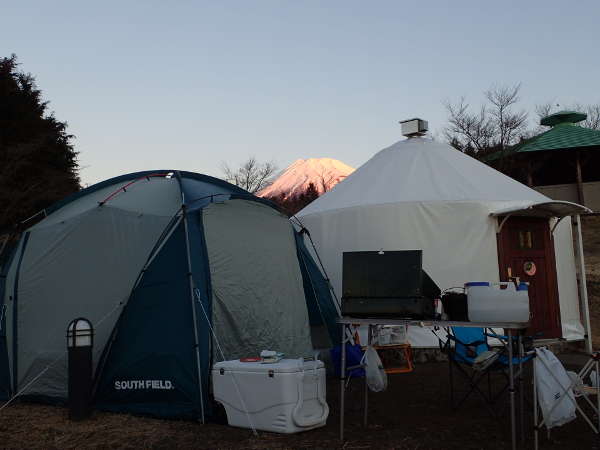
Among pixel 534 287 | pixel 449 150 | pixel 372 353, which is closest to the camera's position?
pixel 372 353

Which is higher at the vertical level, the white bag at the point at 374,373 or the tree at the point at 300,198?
the tree at the point at 300,198

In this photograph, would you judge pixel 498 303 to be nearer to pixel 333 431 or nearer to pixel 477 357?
pixel 477 357

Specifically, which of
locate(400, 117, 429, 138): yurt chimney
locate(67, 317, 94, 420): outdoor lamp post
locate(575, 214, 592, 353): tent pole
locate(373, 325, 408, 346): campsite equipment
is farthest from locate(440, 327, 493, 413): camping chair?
locate(400, 117, 429, 138): yurt chimney

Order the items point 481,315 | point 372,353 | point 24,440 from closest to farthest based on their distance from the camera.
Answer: point 481,315 < point 24,440 < point 372,353

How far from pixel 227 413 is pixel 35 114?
1616 centimetres

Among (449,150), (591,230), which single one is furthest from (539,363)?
(591,230)

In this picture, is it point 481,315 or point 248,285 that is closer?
point 481,315

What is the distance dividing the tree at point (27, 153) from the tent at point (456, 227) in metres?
8.54

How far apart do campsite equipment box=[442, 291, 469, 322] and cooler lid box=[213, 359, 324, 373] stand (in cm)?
112

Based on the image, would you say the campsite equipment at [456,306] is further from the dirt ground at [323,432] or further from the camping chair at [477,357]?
the dirt ground at [323,432]

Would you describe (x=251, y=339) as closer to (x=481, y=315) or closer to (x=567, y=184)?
(x=481, y=315)

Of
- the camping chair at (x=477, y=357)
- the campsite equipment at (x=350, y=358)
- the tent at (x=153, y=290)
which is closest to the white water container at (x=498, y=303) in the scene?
the camping chair at (x=477, y=357)

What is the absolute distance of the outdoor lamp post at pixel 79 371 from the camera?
16.8 ft

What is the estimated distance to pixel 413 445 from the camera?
170 inches
